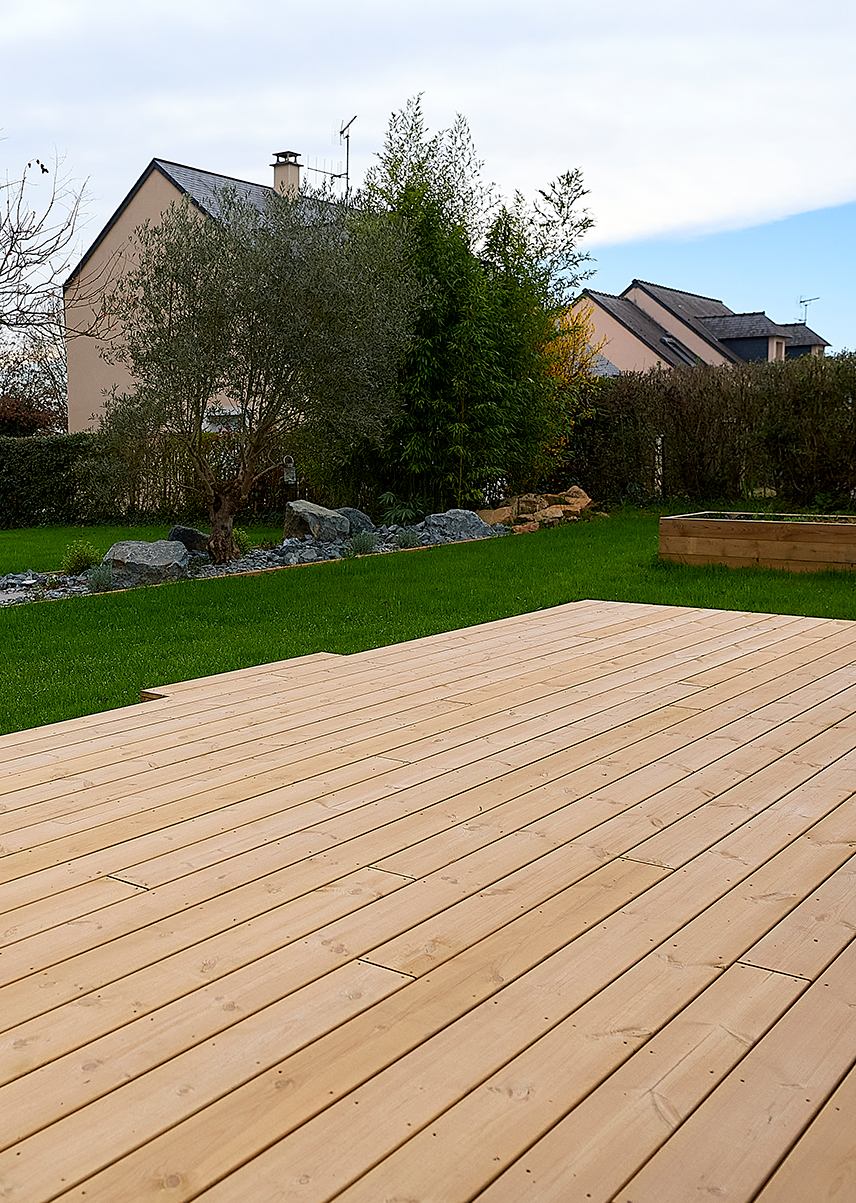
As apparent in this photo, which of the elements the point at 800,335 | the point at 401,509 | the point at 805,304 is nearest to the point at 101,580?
the point at 401,509

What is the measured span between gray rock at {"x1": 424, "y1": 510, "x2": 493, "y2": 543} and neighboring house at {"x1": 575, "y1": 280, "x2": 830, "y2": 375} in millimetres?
14456

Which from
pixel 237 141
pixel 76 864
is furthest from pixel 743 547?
pixel 237 141

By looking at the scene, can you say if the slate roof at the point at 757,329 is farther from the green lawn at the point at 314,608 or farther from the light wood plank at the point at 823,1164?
the light wood plank at the point at 823,1164

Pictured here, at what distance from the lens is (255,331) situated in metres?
7.30

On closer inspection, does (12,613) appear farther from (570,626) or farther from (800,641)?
(800,641)

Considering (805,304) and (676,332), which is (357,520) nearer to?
(676,332)

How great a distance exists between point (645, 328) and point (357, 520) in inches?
641

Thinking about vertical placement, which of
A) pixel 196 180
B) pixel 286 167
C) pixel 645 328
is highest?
pixel 286 167

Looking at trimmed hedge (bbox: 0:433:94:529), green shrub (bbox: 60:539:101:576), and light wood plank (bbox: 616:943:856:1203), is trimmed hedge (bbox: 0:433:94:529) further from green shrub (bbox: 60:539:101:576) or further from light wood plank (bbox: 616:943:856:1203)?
light wood plank (bbox: 616:943:856:1203)

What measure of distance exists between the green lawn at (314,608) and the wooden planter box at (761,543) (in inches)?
5.2

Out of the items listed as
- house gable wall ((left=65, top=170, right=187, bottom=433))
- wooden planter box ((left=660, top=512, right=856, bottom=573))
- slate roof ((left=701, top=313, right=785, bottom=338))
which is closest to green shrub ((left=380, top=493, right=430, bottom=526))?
wooden planter box ((left=660, top=512, right=856, bottom=573))

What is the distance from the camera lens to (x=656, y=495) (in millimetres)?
11086

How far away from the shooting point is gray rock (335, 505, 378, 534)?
9453mm

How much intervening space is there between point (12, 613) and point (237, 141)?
11996 mm
